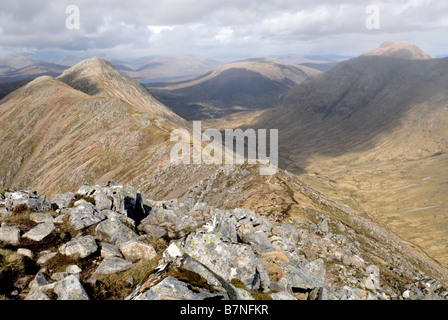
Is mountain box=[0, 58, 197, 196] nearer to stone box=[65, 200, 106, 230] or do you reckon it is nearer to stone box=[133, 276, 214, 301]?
stone box=[65, 200, 106, 230]

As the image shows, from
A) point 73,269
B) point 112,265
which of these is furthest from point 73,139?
point 112,265

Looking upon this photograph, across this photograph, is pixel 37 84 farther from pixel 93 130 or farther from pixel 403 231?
pixel 403 231

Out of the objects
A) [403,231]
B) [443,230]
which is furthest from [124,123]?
[443,230]

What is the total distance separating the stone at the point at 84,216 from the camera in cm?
2303

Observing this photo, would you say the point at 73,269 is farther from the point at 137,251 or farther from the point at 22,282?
the point at 137,251

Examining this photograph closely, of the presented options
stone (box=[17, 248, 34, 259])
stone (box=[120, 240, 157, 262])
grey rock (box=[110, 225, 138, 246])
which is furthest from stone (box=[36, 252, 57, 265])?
stone (box=[120, 240, 157, 262])

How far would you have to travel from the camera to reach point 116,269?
675 inches

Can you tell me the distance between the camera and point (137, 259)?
62.7 ft

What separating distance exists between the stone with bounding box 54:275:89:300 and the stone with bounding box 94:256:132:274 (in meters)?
2.91

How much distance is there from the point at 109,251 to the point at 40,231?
267 inches

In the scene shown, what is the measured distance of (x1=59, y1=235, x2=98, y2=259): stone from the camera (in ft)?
62.0

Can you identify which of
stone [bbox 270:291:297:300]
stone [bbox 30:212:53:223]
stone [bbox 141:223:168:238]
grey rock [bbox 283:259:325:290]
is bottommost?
grey rock [bbox 283:259:325:290]

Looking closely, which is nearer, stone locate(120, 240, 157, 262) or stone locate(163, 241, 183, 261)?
stone locate(163, 241, 183, 261)
